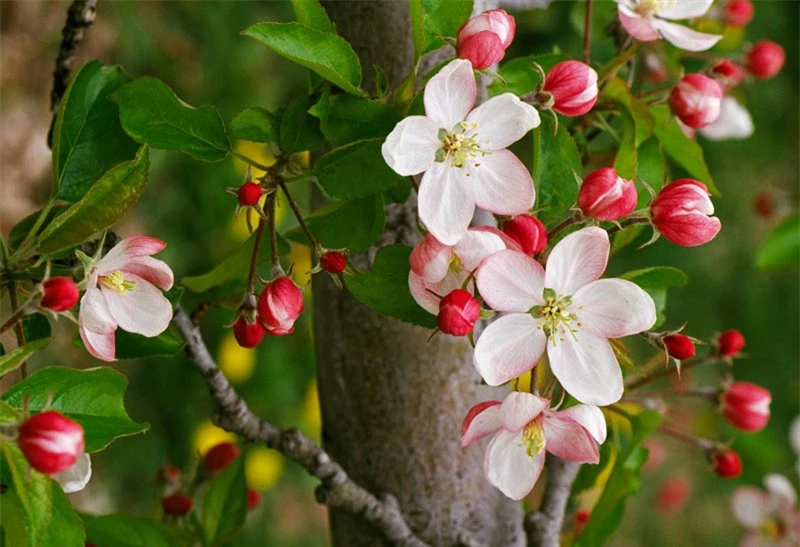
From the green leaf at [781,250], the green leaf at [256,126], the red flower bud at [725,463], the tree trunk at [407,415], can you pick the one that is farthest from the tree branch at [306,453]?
the green leaf at [781,250]

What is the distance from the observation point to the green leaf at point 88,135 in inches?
19.4

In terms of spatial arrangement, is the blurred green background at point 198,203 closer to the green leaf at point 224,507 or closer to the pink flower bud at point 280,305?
the green leaf at point 224,507

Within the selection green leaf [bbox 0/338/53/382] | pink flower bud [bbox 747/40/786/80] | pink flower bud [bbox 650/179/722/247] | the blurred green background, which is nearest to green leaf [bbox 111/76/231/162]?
green leaf [bbox 0/338/53/382]

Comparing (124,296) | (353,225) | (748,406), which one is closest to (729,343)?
(748,406)

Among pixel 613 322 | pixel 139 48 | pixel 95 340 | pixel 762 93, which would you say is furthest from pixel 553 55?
pixel 762 93

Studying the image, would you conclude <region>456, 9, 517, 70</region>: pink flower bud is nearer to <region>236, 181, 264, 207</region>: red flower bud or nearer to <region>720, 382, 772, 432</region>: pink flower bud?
<region>236, 181, 264, 207</region>: red flower bud

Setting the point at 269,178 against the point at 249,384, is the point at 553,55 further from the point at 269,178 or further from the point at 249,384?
the point at 249,384

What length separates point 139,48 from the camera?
1.56m

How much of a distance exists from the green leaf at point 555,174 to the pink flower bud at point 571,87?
0.03 metres

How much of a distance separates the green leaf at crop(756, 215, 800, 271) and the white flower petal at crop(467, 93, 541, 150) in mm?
Answer: 428

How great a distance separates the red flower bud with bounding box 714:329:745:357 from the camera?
602mm

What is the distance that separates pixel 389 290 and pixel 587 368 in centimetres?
10

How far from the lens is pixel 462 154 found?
442 millimetres

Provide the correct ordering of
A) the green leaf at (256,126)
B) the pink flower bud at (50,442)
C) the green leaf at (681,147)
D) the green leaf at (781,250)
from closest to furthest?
the pink flower bud at (50,442)
the green leaf at (256,126)
the green leaf at (681,147)
the green leaf at (781,250)
